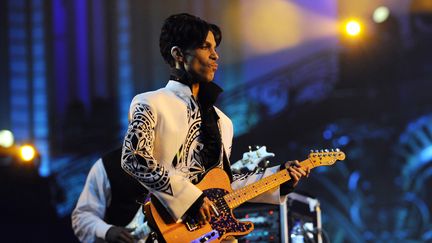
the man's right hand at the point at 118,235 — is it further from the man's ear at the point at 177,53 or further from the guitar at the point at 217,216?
the man's ear at the point at 177,53

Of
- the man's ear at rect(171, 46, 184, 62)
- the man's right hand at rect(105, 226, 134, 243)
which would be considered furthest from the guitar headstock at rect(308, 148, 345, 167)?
the man's right hand at rect(105, 226, 134, 243)

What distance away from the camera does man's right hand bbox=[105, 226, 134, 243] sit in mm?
3658

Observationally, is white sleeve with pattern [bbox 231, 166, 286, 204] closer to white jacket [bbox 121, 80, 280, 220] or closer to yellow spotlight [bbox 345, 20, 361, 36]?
white jacket [bbox 121, 80, 280, 220]

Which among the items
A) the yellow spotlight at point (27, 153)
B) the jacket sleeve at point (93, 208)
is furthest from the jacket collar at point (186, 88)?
the yellow spotlight at point (27, 153)

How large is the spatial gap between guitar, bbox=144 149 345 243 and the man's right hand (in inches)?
58.9

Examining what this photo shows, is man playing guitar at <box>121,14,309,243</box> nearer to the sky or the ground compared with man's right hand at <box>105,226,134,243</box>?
nearer to the sky

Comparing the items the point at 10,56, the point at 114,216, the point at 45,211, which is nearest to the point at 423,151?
the point at 114,216

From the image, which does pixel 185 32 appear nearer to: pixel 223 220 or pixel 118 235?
pixel 223 220

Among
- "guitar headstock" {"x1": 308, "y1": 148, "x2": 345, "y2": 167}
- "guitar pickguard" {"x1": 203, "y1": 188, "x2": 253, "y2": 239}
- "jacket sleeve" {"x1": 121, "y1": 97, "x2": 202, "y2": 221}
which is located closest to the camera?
"jacket sleeve" {"x1": 121, "y1": 97, "x2": 202, "y2": 221}

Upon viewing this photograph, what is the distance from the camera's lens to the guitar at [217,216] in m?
2.10

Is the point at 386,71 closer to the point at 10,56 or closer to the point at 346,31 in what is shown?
the point at 346,31

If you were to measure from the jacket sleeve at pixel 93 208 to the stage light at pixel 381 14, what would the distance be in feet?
10.8

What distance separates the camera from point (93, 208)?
4.16 m

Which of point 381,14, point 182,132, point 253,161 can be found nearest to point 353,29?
point 381,14
